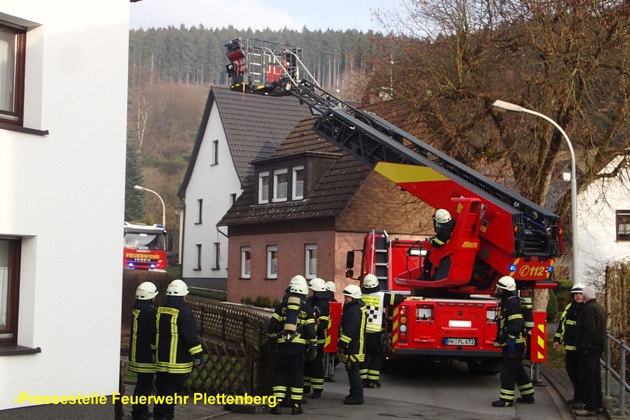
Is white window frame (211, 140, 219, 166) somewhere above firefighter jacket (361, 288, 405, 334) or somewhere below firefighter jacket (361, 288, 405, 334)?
above

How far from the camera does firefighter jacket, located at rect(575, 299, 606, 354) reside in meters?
12.9

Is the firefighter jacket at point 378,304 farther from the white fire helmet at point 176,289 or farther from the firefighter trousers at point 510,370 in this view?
the white fire helmet at point 176,289

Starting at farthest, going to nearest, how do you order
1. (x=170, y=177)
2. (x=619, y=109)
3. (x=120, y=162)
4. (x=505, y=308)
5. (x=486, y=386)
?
(x=170, y=177) → (x=619, y=109) → (x=486, y=386) → (x=505, y=308) → (x=120, y=162)

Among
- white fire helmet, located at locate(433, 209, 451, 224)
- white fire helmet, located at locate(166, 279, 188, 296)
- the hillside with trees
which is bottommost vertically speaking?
white fire helmet, located at locate(166, 279, 188, 296)

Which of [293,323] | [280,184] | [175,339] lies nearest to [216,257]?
[280,184]

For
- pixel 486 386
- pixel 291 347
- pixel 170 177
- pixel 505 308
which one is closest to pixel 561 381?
pixel 486 386

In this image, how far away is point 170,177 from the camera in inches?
3556

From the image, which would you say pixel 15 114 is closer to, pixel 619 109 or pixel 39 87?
pixel 39 87

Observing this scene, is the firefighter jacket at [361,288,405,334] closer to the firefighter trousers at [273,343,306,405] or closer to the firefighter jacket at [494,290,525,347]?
the firefighter jacket at [494,290,525,347]

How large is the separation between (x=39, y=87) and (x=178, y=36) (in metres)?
124

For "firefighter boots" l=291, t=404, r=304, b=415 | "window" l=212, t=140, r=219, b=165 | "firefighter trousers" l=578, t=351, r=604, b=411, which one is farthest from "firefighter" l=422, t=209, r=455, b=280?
"window" l=212, t=140, r=219, b=165

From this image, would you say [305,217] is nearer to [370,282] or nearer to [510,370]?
[370,282]

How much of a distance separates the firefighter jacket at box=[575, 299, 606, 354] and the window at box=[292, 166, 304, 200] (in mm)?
21192

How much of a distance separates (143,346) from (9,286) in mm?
1814
